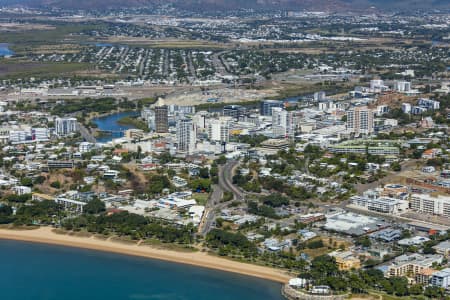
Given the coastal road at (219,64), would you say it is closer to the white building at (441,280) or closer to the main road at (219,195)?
the main road at (219,195)

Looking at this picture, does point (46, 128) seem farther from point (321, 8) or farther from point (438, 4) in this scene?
point (438, 4)

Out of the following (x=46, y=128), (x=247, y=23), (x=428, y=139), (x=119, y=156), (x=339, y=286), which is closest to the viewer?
(x=339, y=286)

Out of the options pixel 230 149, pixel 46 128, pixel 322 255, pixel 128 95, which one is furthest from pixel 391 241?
pixel 128 95

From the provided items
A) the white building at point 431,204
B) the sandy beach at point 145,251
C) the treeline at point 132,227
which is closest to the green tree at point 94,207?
the treeline at point 132,227

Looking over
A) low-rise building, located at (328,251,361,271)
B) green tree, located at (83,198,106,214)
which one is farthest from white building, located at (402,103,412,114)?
low-rise building, located at (328,251,361,271)

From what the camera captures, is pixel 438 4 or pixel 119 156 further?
pixel 438 4

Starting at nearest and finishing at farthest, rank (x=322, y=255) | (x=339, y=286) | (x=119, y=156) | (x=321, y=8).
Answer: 1. (x=339, y=286)
2. (x=322, y=255)
3. (x=119, y=156)
4. (x=321, y=8)

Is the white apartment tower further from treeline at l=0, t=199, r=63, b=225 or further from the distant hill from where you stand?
the distant hill
